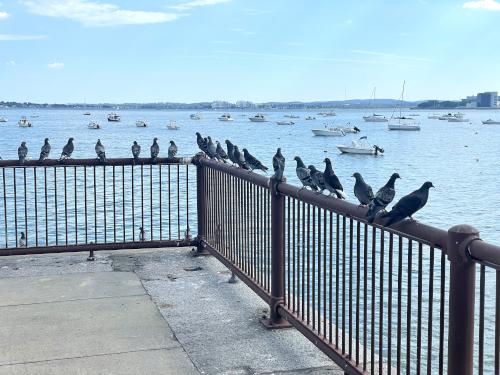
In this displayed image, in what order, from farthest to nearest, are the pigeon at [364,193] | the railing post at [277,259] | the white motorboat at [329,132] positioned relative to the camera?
1. the white motorboat at [329,132]
2. the railing post at [277,259]
3. the pigeon at [364,193]

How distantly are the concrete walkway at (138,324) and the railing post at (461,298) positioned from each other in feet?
Result: 5.73

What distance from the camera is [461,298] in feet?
11.3

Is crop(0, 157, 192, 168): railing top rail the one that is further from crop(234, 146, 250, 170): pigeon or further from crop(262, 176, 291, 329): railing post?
crop(262, 176, 291, 329): railing post

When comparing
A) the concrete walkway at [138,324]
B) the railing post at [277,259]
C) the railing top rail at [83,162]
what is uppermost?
the railing top rail at [83,162]

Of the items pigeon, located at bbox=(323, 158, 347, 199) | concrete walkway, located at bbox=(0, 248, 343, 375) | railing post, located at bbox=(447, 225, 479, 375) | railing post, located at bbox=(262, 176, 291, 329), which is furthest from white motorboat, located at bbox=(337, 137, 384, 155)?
railing post, located at bbox=(447, 225, 479, 375)

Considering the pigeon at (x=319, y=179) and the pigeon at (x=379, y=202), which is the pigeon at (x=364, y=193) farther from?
the pigeon at (x=319, y=179)

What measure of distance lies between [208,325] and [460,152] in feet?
273

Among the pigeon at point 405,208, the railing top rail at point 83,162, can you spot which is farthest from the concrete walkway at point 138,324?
the pigeon at point 405,208

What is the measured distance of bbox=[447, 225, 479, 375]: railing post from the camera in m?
3.43

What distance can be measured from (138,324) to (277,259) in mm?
1299

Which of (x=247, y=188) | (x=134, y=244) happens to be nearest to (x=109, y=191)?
(x=134, y=244)

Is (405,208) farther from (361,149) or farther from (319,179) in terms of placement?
(361,149)

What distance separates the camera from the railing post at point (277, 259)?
6046 millimetres

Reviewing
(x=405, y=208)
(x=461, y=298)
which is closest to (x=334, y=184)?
(x=405, y=208)
